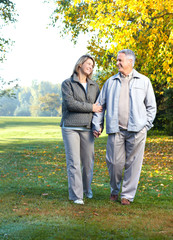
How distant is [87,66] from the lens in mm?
5570

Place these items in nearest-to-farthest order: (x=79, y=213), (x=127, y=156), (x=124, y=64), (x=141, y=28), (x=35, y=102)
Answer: (x=79, y=213) → (x=124, y=64) → (x=127, y=156) → (x=141, y=28) → (x=35, y=102)

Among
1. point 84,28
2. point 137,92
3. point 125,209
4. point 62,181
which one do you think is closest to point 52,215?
point 125,209

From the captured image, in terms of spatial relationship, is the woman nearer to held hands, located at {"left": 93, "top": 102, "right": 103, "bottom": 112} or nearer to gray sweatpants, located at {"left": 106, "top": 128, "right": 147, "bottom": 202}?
held hands, located at {"left": 93, "top": 102, "right": 103, "bottom": 112}

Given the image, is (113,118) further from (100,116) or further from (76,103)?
(76,103)

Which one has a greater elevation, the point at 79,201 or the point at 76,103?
the point at 76,103

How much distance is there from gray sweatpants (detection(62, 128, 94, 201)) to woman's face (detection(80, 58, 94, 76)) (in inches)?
34.3

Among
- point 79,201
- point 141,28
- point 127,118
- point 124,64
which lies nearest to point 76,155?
point 79,201

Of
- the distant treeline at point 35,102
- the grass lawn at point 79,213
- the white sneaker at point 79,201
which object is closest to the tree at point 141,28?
the grass lawn at point 79,213

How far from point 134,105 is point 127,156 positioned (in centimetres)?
77

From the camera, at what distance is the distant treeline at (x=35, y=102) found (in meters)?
109

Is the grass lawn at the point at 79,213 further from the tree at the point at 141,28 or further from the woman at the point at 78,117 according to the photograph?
the tree at the point at 141,28

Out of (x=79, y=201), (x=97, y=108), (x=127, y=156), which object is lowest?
(x=79, y=201)

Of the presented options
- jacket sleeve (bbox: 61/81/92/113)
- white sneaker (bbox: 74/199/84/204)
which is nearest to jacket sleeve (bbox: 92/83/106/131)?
jacket sleeve (bbox: 61/81/92/113)

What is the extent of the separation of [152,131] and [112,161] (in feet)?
69.7
